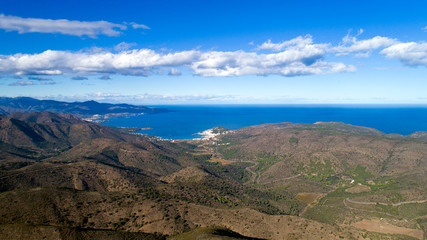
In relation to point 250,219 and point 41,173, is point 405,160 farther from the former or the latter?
point 41,173

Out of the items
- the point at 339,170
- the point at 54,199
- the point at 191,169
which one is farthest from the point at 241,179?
the point at 54,199

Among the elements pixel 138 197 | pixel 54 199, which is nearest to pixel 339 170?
pixel 138 197

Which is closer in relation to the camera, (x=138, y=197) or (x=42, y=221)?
(x=42, y=221)

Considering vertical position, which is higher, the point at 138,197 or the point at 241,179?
the point at 138,197

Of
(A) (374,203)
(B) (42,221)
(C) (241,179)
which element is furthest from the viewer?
(C) (241,179)

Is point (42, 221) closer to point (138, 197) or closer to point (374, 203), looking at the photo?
point (138, 197)

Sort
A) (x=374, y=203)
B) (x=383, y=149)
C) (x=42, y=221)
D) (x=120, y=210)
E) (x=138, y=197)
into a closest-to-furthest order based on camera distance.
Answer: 1. (x=42, y=221)
2. (x=120, y=210)
3. (x=138, y=197)
4. (x=374, y=203)
5. (x=383, y=149)
